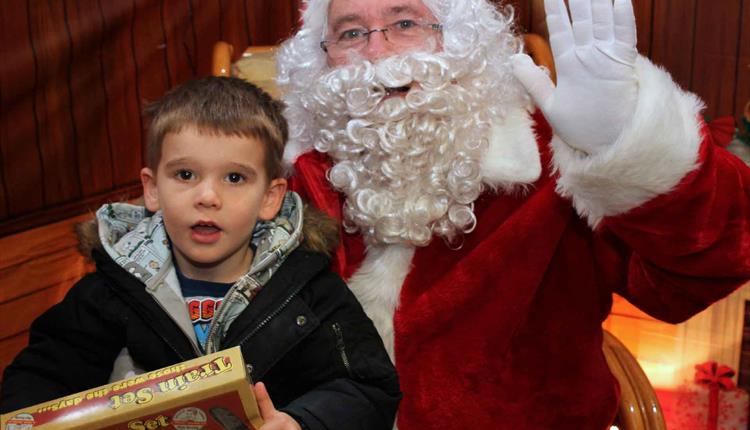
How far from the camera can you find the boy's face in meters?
1.21

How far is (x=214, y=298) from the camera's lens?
1.29m

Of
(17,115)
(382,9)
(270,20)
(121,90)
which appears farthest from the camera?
(270,20)

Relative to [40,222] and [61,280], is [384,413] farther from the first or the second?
[40,222]

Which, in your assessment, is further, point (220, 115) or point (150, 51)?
point (150, 51)

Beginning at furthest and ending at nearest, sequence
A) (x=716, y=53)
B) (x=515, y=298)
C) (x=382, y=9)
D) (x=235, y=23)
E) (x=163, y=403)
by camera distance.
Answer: (x=235, y=23)
(x=716, y=53)
(x=382, y=9)
(x=515, y=298)
(x=163, y=403)

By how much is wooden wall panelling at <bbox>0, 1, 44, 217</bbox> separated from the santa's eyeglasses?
4.83 feet

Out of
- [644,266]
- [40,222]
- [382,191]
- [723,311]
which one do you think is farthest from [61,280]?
[723,311]

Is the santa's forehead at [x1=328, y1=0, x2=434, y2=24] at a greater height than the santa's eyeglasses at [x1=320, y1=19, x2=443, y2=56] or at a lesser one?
greater

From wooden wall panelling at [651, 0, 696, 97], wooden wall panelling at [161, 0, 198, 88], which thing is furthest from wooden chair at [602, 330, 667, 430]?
wooden wall panelling at [161, 0, 198, 88]

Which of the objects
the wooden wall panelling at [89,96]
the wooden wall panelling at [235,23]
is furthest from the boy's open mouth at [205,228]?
the wooden wall panelling at [235,23]

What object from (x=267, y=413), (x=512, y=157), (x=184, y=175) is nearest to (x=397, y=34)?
(x=512, y=157)

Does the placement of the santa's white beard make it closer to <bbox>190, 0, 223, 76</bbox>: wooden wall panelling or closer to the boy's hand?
the boy's hand

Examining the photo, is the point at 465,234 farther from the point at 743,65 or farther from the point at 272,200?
the point at 743,65

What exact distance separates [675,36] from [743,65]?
0.91 ft
